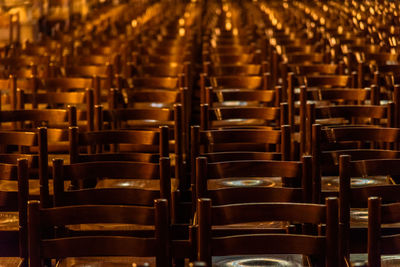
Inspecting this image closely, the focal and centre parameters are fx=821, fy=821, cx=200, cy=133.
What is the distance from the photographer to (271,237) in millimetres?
2836

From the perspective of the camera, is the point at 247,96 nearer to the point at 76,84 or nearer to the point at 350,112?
the point at 350,112

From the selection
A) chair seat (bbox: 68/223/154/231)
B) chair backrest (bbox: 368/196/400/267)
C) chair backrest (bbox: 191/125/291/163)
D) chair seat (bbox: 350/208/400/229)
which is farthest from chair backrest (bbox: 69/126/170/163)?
chair backrest (bbox: 368/196/400/267)

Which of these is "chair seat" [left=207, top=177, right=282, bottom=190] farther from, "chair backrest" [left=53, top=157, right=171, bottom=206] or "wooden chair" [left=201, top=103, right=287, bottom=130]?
"chair backrest" [left=53, top=157, right=171, bottom=206]

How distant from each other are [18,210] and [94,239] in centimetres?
83

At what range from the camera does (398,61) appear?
728 centimetres

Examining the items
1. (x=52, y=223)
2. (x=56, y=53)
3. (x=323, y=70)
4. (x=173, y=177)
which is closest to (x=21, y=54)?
(x=56, y=53)

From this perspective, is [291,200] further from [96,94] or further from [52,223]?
[96,94]

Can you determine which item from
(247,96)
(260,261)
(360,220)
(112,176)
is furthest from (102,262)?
(247,96)

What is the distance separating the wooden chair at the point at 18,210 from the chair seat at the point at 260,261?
0.79 meters

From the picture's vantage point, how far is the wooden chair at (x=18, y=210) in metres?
3.36

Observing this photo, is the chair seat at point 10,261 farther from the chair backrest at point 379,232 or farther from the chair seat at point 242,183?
the chair backrest at point 379,232

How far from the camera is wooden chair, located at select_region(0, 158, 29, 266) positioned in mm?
3363

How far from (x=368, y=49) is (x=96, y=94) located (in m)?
3.22

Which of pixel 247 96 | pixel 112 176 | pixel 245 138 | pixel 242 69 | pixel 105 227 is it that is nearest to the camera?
pixel 112 176
